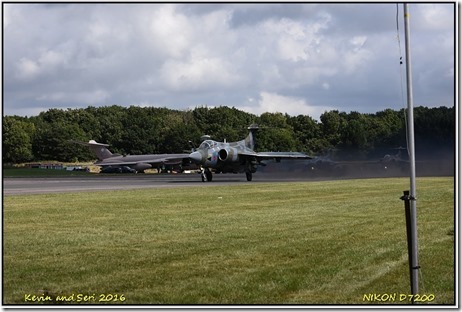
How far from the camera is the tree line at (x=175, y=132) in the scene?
57.5 m

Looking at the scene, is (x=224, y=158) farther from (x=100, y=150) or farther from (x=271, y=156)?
(x=100, y=150)

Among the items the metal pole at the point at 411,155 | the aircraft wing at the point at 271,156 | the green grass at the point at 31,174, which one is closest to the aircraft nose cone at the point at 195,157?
the aircraft wing at the point at 271,156

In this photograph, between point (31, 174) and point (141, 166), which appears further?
point (141, 166)

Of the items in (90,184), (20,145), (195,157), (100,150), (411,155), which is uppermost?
(20,145)

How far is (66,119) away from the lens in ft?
322

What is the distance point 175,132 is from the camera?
107562mm

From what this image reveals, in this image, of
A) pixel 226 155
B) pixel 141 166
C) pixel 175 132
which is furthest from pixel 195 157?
pixel 175 132

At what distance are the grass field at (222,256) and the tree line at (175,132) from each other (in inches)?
1102

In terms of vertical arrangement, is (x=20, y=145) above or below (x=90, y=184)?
above

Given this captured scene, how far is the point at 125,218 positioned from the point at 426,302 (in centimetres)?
1128

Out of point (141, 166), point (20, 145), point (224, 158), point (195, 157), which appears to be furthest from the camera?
point (141, 166)

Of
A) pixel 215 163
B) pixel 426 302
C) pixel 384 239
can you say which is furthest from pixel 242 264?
pixel 215 163

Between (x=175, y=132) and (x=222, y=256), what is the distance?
317 feet

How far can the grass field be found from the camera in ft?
28.9
